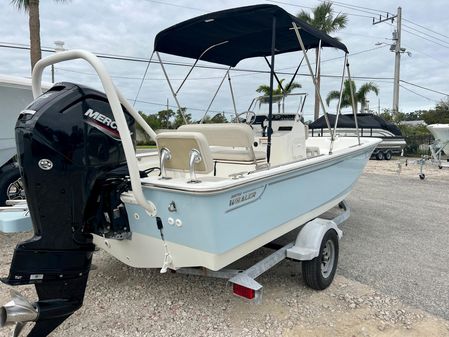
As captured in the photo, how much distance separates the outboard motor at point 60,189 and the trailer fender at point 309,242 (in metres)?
1.61

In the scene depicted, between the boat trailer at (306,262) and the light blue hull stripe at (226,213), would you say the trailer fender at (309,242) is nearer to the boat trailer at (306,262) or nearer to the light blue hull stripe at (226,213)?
the boat trailer at (306,262)

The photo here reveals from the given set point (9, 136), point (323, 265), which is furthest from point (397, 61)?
point (9, 136)

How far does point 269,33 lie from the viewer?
14.6 feet

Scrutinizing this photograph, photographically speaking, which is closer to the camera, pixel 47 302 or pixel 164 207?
pixel 47 302

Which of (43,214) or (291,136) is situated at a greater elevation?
(291,136)

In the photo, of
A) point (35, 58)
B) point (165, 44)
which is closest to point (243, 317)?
point (165, 44)

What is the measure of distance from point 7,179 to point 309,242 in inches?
144

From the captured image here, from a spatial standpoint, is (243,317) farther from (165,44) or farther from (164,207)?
(165,44)

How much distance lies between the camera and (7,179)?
4.41m

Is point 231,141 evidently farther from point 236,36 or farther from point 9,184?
point 9,184

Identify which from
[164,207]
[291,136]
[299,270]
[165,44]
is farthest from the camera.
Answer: [165,44]

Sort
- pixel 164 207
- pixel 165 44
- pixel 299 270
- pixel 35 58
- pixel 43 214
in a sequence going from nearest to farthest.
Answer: pixel 43 214
pixel 164 207
pixel 299 270
pixel 165 44
pixel 35 58

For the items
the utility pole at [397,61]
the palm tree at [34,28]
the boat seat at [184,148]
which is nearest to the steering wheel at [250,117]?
the boat seat at [184,148]

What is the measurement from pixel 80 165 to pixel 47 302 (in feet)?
2.74
